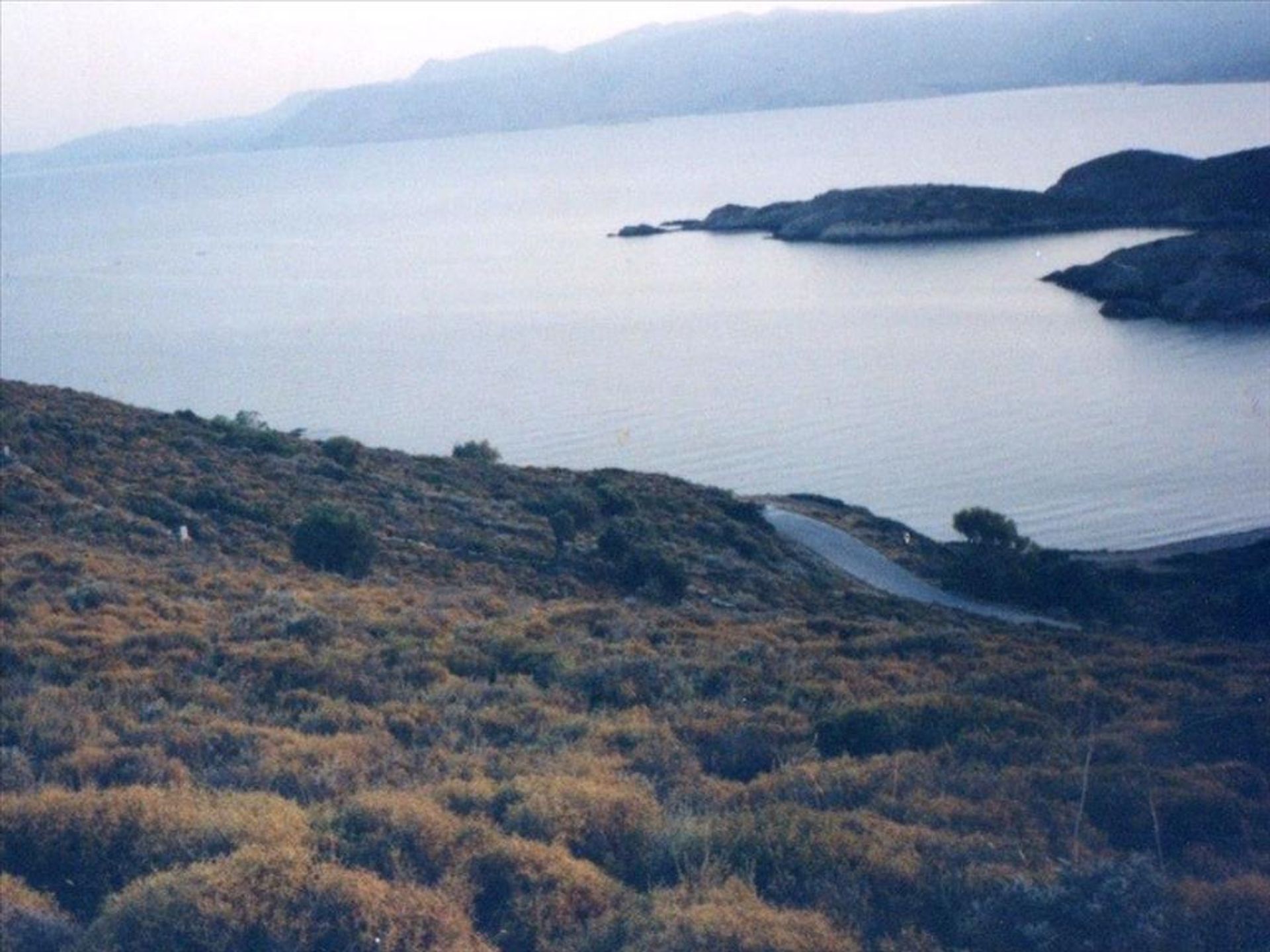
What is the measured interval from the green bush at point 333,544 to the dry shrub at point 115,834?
10.7m

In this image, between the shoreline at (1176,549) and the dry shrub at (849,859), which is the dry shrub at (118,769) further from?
the shoreline at (1176,549)

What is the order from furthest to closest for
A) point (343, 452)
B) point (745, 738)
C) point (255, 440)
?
point (343, 452) < point (255, 440) < point (745, 738)

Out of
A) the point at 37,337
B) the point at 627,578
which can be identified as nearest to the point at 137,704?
the point at 627,578

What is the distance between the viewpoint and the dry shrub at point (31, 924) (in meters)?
4.43

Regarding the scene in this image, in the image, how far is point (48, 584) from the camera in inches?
456

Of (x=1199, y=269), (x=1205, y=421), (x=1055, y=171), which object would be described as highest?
(x=1055, y=171)

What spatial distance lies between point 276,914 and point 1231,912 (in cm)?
325

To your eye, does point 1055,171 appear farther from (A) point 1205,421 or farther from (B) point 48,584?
(B) point 48,584

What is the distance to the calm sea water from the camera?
36.5m

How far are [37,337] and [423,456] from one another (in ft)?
155

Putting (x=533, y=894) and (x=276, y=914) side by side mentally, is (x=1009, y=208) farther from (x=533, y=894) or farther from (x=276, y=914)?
(x=276, y=914)

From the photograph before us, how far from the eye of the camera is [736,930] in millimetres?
4344

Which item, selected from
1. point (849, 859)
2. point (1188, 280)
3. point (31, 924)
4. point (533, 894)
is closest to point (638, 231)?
point (1188, 280)

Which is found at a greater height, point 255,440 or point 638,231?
point 638,231
